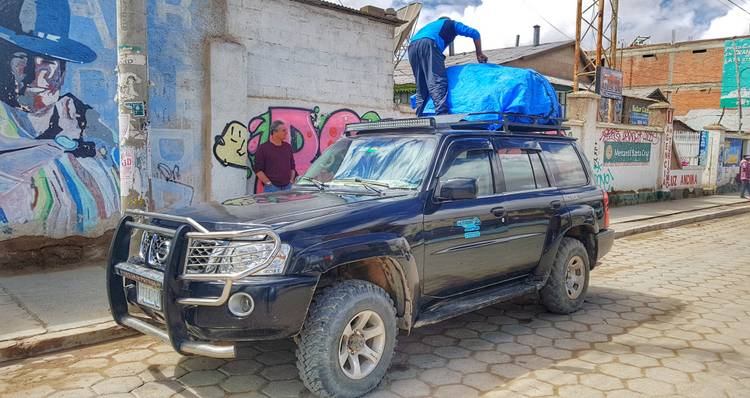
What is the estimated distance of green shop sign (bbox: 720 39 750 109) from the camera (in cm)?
3862

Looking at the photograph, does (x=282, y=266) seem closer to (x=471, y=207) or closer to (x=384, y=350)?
(x=384, y=350)

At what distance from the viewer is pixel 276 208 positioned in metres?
3.73

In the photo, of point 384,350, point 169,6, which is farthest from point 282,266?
point 169,6

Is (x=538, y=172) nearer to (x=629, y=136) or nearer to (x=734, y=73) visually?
(x=629, y=136)

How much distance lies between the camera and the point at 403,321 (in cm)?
387

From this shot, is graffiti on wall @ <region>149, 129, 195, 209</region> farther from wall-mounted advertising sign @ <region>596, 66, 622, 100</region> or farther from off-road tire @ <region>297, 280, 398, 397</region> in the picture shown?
wall-mounted advertising sign @ <region>596, 66, 622, 100</region>

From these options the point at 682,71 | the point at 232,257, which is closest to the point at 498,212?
the point at 232,257

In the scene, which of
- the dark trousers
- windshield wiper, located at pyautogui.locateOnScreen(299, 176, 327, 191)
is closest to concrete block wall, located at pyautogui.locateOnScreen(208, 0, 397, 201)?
the dark trousers

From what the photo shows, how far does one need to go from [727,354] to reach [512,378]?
1.89m

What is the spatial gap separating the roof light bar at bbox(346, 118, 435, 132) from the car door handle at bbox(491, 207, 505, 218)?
33.8 inches

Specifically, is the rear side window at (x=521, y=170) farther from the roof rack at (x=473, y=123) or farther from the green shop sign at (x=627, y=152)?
the green shop sign at (x=627, y=152)

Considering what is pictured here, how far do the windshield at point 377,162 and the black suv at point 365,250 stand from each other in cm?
1

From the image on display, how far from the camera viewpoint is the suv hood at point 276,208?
3387mm

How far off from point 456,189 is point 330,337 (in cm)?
140
